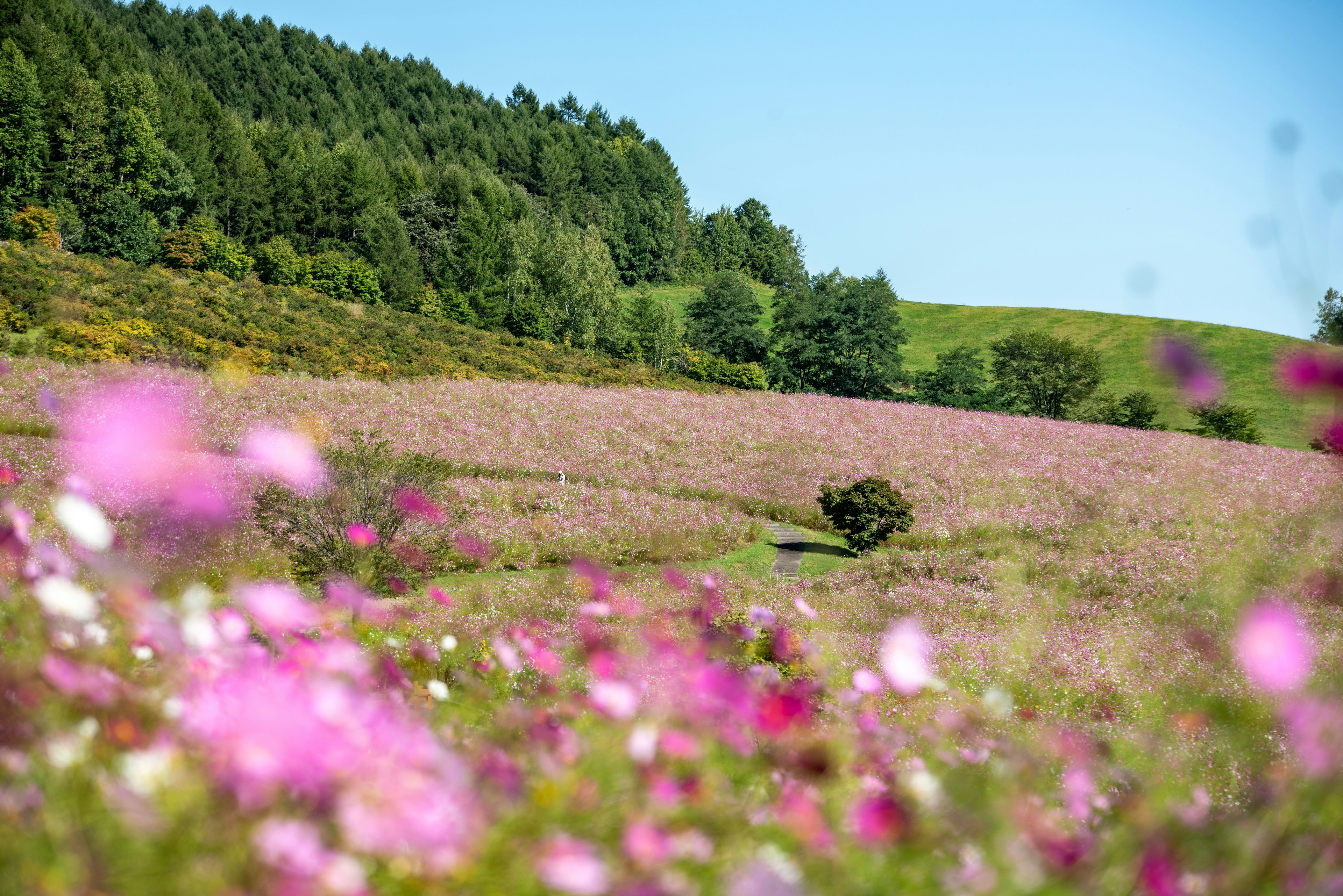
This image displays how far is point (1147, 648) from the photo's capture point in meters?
11.7

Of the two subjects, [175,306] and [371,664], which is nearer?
[371,664]

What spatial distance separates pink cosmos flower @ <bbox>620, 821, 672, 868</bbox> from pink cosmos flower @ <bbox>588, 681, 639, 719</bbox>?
0.40m

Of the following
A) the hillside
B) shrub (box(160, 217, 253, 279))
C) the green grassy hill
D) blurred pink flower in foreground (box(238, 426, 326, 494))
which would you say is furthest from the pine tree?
the green grassy hill

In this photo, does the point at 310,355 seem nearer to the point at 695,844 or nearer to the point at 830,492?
the point at 830,492

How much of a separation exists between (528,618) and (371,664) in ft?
A: 25.9

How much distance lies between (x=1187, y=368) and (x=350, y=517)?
37.7 ft

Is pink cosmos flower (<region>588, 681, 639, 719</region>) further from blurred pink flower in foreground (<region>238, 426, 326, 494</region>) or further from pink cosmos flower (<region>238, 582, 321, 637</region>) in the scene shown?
blurred pink flower in foreground (<region>238, 426, 326, 494</region>)

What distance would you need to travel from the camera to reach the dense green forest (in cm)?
5519

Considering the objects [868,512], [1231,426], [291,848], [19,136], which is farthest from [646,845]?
[19,136]

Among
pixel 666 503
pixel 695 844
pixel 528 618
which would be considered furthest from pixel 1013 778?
pixel 666 503

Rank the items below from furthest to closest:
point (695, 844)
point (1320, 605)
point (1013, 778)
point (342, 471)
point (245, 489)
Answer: point (245, 489)
point (1320, 605)
point (342, 471)
point (1013, 778)
point (695, 844)

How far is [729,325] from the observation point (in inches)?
2800

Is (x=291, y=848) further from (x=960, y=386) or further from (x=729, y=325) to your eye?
(x=729, y=325)

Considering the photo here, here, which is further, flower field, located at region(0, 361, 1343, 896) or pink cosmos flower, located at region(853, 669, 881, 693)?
pink cosmos flower, located at region(853, 669, 881, 693)
